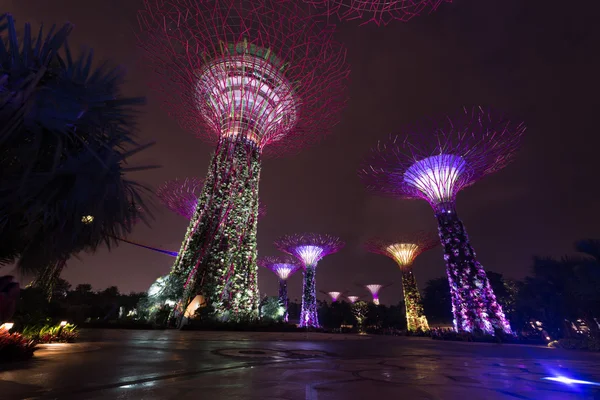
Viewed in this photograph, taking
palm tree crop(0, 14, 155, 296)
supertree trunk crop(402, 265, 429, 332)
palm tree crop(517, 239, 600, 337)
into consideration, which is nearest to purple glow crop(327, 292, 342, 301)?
supertree trunk crop(402, 265, 429, 332)

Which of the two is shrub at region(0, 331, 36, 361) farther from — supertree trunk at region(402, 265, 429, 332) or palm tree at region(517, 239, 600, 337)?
supertree trunk at region(402, 265, 429, 332)

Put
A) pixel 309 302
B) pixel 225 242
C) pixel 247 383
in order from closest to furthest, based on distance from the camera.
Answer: pixel 247 383, pixel 225 242, pixel 309 302

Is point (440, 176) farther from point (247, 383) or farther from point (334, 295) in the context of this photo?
point (334, 295)

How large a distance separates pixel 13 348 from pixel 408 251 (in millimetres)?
34594

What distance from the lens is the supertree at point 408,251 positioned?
104ft

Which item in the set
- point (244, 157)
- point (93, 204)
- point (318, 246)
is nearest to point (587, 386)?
point (93, 204)

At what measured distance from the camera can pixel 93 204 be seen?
258 cm

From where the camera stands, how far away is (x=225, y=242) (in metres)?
17.6

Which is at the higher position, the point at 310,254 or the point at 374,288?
the point at 374,288

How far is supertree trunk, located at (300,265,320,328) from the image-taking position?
36000mm

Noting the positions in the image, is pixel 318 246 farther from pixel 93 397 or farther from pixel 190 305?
pixel 93 397

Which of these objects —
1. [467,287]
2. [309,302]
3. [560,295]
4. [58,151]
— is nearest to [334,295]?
[309,302]

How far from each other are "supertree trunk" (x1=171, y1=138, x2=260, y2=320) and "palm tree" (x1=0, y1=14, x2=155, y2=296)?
14.6m

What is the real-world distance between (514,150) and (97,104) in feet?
72.2
